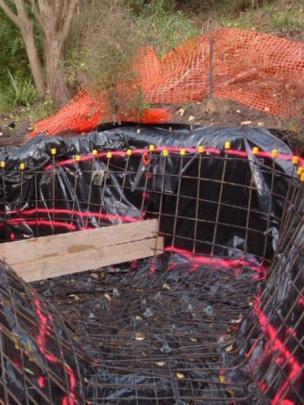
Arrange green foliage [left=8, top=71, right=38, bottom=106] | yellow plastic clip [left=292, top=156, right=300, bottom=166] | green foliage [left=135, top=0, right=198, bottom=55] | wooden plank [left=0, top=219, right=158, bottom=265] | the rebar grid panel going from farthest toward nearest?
green foliage [left=8, top=71, right=38, bottom=106], green foliage [left=135, top=0, right=198, bottom=55], wooden plank [left=0, top=219, right=158, bottom=265], yellow plastic clip [left=292, top=156, right=300, bottom=166], the rebar grid panel

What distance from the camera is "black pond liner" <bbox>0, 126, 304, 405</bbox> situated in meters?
2.87

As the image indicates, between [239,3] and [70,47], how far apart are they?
5.09 m

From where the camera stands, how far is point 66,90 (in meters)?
8.59

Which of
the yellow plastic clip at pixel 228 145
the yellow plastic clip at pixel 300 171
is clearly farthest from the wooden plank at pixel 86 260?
the yellow plastic clip at pixel 300 171

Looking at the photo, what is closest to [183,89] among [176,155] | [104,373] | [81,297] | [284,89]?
[284,89]

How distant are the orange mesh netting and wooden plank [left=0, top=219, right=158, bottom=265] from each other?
4.59 ft

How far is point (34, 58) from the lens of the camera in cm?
934

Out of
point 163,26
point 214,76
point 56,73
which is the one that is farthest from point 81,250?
point 163,26

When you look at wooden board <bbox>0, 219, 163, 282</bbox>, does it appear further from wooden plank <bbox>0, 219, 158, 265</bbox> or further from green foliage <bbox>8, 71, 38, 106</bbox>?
green foliage <bbox>8, 71, 38, 106</bbox>

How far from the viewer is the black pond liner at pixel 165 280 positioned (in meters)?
2.87

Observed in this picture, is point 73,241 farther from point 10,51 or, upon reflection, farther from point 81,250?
point 10,51

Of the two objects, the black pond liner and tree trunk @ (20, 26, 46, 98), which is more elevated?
tree trunk @ (20, 26, 46, 98)

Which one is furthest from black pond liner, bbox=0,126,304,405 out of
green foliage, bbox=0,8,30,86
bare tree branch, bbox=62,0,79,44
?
green foliage, bbox=0,8,30,86

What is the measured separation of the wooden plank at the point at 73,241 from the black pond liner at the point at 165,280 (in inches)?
7.7
